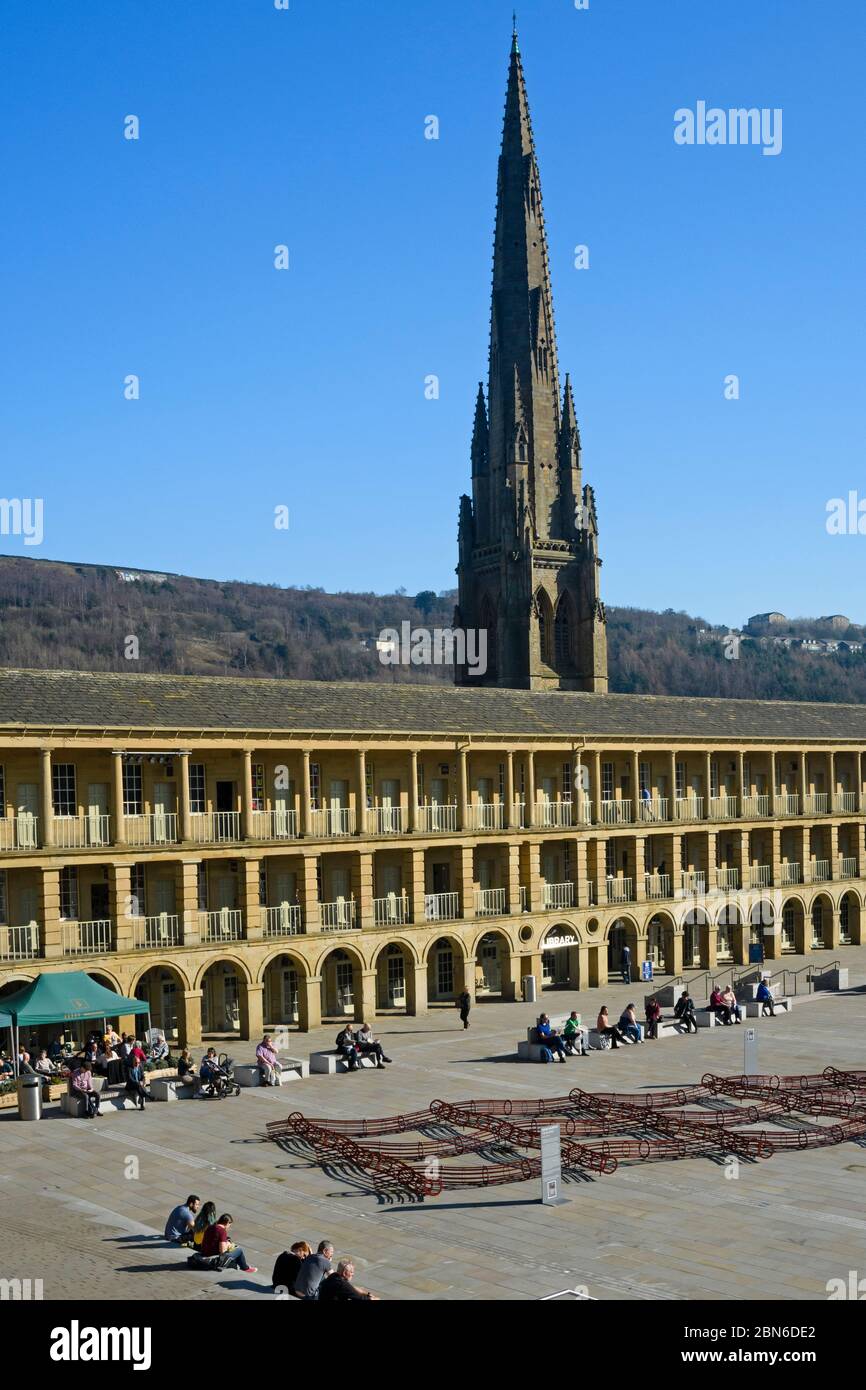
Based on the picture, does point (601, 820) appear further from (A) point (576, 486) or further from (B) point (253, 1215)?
(A) point (576, 486)

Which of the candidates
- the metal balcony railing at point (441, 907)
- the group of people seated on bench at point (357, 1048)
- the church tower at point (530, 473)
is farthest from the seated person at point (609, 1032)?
the church tower at point (530, 473)

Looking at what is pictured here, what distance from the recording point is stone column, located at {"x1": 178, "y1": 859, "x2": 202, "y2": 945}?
1645 inches

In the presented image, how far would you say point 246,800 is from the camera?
43844 millimetres

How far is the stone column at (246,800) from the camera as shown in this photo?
43531 millimetres

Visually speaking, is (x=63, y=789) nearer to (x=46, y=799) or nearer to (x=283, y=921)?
(x=46, y=799)

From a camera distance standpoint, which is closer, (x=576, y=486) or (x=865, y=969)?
(x=865, y=969)

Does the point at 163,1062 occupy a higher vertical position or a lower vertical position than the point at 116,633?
lower

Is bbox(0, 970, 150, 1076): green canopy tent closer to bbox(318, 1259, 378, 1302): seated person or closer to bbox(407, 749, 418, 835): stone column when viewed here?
bbox(407, 749, 418, 835): stone column

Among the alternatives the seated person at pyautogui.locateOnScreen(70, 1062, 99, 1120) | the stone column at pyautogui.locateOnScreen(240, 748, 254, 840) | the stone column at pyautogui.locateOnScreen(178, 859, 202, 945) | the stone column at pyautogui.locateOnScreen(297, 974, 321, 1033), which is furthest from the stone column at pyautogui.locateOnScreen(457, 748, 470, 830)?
the seated person at pyautogui.locateOnScreen(70, 1062, 99, 1120)

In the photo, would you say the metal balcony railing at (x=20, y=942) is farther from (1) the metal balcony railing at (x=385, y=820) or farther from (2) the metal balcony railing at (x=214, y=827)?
(1) the metal balcony railing at (x=385, y=820)

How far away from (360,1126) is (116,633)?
113 metres

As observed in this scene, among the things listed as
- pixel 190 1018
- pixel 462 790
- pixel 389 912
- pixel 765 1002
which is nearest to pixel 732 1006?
pixel 765 1002
